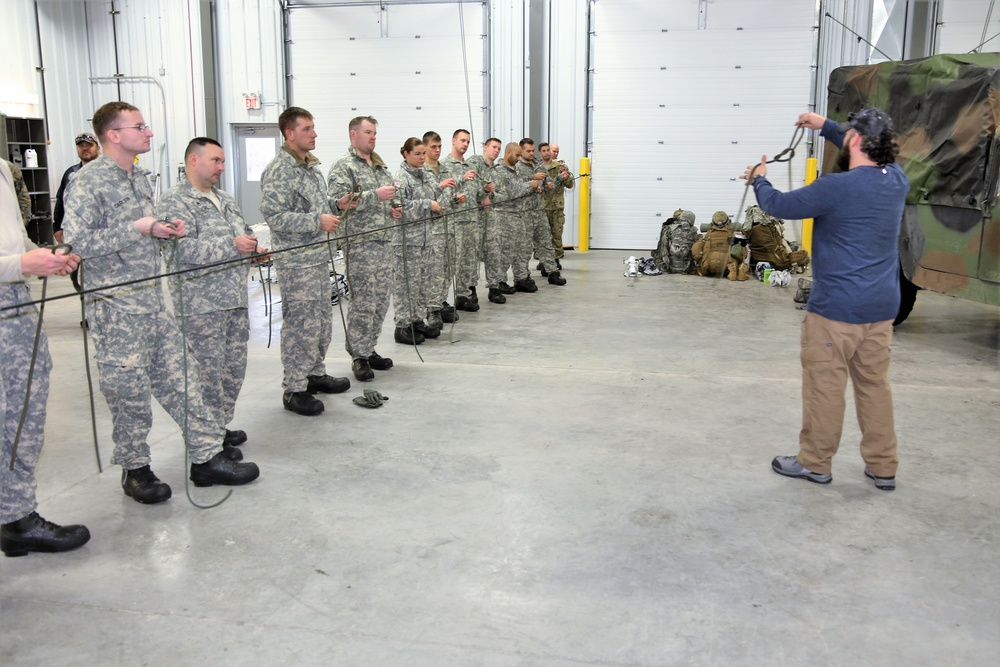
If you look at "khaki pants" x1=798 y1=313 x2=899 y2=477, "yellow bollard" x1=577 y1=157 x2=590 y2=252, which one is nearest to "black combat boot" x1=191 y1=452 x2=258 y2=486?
"khaki pants" x1=798 y1=313 x2=899 y2=477

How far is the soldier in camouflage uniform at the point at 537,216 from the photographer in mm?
10594

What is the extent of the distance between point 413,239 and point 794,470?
405 centimetres

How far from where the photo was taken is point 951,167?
7035mm

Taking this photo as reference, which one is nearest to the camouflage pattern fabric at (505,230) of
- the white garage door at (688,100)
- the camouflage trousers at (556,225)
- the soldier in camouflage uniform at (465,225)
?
the soldier in camouflage uniform at (465,225)

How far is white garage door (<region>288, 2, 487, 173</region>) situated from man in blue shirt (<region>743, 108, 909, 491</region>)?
11.8m

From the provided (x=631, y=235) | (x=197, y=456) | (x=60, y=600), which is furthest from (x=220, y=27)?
(x=60, y=600)

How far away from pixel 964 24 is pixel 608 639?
554 inches

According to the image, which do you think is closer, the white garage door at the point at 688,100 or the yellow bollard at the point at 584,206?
the white garage door at the point at 688,100

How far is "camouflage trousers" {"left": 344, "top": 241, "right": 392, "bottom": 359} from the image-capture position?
606cm

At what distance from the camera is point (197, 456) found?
4.07 meters

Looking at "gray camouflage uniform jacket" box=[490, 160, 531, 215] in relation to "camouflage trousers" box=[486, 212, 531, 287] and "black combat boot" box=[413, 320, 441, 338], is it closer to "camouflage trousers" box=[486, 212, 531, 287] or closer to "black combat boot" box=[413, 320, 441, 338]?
"camouflage trousers" box=[486, 212, 531, 287]

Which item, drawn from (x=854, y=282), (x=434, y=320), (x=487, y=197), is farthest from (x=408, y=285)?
(x=854, y=282)

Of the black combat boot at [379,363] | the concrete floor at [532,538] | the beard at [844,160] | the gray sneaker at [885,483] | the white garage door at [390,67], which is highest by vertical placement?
the white garage door at [390,67]

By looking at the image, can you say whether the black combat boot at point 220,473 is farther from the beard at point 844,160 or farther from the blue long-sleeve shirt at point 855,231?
the beard at point 844,160
